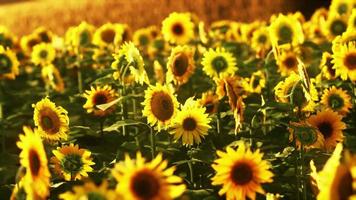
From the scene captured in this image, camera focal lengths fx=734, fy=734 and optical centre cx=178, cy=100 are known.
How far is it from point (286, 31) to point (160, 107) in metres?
2.04

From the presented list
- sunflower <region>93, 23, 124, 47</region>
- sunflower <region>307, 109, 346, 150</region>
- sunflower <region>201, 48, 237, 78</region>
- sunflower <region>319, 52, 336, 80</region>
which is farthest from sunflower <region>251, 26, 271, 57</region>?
sunflower <region>307, 109, 346, 150</region>

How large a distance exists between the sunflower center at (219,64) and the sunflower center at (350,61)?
73 centimetres

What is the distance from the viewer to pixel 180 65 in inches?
158

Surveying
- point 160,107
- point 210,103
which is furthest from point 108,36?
point 160,107

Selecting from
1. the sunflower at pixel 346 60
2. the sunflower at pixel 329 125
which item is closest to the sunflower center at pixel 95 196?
the sunflower at pixel 329 125

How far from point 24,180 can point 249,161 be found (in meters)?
0.70

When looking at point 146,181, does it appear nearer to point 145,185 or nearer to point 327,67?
point 145,185

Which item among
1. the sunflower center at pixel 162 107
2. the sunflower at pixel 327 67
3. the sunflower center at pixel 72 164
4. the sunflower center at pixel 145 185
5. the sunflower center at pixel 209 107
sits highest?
the sunflower at pixel 327 67

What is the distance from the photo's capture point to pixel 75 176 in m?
3.02

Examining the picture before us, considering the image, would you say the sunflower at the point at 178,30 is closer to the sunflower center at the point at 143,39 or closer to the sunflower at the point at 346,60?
the sunflower center at the point at 143,39

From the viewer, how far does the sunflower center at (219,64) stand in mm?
4301

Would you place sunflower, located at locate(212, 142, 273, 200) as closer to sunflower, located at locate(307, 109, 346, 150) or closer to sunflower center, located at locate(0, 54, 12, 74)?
sunflower, located at locate(307, 109, 346, 150)

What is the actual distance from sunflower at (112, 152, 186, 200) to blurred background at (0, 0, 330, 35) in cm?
1072

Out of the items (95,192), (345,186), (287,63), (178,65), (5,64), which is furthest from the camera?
(287,63)
